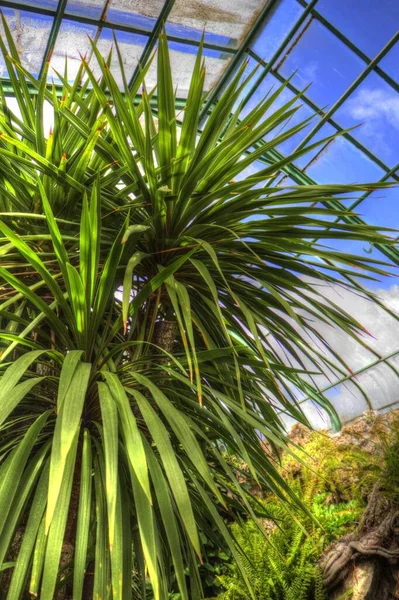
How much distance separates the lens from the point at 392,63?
18.7ft

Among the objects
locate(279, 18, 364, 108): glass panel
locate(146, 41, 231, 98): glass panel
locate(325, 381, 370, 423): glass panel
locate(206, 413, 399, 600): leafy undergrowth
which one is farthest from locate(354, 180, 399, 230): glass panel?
locate(206, 413, 399, 600): leafy undergrowth

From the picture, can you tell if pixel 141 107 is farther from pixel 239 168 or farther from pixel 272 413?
pixel 272 413

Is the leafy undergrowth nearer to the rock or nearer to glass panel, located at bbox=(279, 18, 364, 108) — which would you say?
the rock

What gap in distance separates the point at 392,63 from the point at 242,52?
1433mm

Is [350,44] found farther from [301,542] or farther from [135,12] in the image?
[301,542]

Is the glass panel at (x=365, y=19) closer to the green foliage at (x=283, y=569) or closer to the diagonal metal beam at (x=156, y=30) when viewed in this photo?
the diagonal metal beam at (x=156, y=30)

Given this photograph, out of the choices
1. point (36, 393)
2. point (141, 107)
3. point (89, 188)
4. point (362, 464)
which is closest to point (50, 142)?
point (89, 188)

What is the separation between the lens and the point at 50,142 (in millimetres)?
2369

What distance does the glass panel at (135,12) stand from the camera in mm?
5520

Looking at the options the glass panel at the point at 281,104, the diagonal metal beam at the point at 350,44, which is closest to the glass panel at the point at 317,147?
the glass panel at the point at 281,104

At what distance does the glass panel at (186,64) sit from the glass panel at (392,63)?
4.95 feet

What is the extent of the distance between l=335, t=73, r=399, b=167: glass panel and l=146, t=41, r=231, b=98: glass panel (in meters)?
1.25

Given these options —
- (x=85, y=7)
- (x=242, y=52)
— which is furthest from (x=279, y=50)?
(x=85, y=7)

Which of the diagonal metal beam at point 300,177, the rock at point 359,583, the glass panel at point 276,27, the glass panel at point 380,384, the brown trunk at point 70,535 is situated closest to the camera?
the brown trunk at point 70,535
